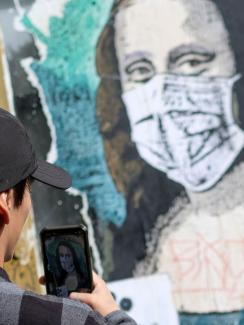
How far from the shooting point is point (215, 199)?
3.31 meters

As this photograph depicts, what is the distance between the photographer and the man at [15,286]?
1222 mm

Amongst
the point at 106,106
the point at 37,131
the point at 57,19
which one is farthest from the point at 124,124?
the point at 57,19

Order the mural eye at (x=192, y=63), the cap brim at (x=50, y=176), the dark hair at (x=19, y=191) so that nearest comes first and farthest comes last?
1. the dark hair at (x=19, y=191)
2. the cap brim at (x=50, y=176)
3. the mural eye at (x=192, y=63)

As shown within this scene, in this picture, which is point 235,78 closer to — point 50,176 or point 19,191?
point 50,176

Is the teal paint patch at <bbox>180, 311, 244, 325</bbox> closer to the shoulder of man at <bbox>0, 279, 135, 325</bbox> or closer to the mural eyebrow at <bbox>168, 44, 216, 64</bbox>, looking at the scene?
the mural eyebrow at <bbox>168, 44, 216, 64</bbox>

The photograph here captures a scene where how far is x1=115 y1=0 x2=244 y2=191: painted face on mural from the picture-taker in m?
3.33

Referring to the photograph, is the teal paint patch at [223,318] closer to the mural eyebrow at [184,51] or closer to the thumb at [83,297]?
the mural eyebrow at [184,51]

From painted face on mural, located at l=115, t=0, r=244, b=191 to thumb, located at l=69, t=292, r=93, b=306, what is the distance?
1958 millimetres

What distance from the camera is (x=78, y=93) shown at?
3.50 metres

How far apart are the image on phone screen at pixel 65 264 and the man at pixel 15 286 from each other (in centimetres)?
5

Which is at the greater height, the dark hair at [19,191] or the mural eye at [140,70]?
the mural eye at [140,70]

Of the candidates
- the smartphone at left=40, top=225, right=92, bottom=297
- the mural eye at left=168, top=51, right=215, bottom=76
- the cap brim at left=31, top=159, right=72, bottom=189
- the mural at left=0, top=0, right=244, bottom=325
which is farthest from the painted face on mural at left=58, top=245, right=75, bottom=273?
the mural eye at left=168, top=51, right=215, bottom=76

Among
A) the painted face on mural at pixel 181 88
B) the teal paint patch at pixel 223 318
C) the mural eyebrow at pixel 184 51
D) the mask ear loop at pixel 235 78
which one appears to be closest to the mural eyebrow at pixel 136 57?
the painted face on mural at pixel 181 88

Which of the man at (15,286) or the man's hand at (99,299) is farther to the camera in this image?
the man's hand at (99,299)
